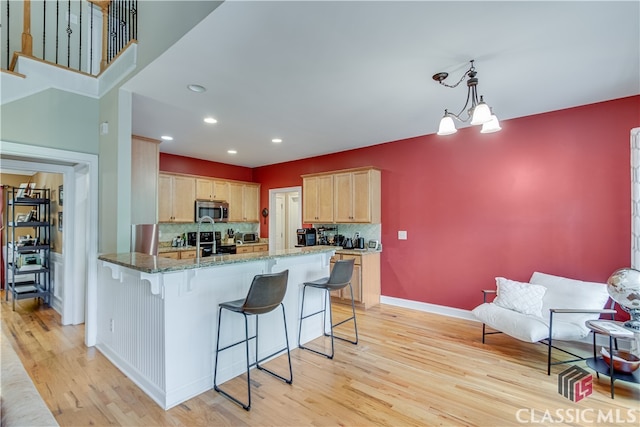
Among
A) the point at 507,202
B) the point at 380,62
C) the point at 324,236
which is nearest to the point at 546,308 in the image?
the point at 507,202

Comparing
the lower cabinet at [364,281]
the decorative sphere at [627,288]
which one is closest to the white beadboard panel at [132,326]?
the lower cabinet at [364,281]

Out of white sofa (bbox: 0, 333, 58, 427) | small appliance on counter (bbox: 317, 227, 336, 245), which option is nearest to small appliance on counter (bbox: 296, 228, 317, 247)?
small appliance on counter (bbox: 317, 227, 336, 245)

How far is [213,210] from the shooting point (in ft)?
19.7

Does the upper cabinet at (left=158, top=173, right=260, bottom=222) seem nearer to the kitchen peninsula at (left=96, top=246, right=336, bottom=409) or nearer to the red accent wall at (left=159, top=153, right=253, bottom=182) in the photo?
the red accent wall at (left=159, top=153, right=253, bottom=182)

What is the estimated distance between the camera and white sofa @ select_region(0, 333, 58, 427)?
120cm

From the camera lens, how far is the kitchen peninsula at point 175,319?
2.24 m

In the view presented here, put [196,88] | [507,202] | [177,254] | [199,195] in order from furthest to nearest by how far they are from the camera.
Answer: [199,195]
[177,254]
[507,202]
[196,88]

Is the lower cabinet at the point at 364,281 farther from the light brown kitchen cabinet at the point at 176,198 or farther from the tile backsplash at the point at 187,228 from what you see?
the light brown kitchen cabinet at the point at 176,198

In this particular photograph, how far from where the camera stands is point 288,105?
336 cm

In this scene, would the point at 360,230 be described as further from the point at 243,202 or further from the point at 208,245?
the point at 208,245

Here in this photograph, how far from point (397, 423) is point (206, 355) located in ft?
4.92

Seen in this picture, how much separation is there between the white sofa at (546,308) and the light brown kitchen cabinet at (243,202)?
4785mm

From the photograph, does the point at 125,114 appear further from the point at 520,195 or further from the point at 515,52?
the point at 520,195

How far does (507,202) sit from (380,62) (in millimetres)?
2613
